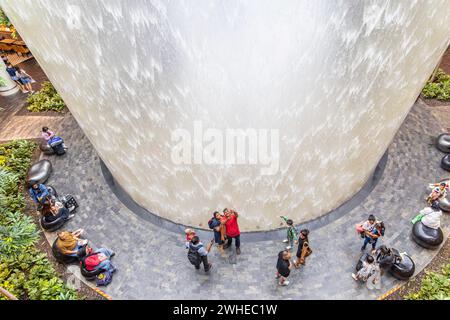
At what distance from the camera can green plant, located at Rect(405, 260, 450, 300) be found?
23.6 ft

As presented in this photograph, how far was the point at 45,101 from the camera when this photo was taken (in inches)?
553

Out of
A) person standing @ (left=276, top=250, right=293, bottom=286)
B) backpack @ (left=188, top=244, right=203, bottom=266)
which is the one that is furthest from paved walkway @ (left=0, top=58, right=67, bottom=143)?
person standing @ (left=276, top=250, right=293, bottom=286)

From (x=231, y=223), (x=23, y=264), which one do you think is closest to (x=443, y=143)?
(x=231, y=223)

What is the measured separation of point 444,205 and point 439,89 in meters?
6.10

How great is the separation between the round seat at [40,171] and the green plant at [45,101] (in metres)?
3.55

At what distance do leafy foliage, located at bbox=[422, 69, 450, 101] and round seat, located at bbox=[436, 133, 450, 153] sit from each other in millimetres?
2833

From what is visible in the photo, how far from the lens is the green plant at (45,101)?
1368 centimetres

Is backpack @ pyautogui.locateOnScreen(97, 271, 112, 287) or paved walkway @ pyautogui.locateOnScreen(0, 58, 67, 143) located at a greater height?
backpack @ pyautogui.locateOnScreen(97, 271, 112, 287)

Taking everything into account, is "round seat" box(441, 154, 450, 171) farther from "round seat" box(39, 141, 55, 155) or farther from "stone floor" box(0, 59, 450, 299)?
"round seat" box(39, 141, 55, 155)

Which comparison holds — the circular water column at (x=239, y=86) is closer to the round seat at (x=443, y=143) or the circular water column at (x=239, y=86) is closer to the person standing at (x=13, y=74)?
the round seat at (x=443, y=143)

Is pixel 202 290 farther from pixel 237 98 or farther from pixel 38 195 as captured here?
pixel 38 195

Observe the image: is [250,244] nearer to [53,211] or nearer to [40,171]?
[53,211]

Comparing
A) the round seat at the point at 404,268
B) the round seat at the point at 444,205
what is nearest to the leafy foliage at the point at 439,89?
the round seat at the point at 444,205

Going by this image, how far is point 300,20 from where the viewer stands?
552cm
